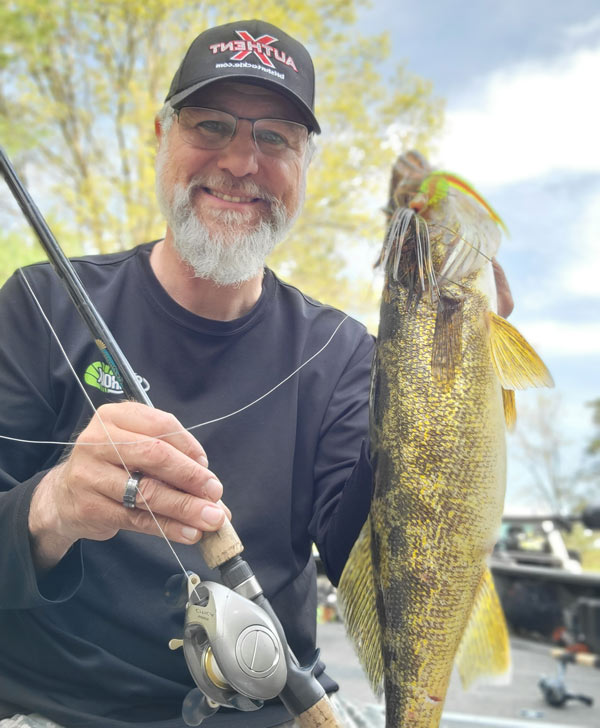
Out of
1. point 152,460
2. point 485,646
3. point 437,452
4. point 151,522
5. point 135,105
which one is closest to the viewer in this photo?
point 152,460

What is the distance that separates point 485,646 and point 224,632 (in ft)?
2.41

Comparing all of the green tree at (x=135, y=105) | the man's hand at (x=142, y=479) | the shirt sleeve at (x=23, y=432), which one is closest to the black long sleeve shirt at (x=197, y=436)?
the shirt sleeve at (x=23, y=432)

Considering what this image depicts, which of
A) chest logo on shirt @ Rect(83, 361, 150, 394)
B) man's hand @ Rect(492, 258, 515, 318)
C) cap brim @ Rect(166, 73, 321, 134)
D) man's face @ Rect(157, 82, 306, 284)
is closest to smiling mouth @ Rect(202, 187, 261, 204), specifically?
man's face @ Rect(157, 82, 306, 284)

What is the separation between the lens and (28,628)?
2.00 metres

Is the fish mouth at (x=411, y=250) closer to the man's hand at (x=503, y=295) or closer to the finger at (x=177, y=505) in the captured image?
the man's hand at (x=503, y=295)

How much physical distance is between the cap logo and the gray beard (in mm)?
376

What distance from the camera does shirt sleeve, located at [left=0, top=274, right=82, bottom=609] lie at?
174cm

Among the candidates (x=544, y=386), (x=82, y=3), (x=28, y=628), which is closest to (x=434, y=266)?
(x=544, y=386)

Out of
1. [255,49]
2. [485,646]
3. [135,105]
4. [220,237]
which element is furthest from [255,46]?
[135,105]

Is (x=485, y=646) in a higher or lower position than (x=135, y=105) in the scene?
lower

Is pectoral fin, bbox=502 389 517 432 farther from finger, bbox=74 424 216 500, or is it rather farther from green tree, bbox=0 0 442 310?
green tree, bbox=0 0 442 310

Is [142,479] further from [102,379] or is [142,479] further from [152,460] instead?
[102,379]

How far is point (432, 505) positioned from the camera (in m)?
1.71

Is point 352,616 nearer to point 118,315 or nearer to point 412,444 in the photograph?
point 412,444
